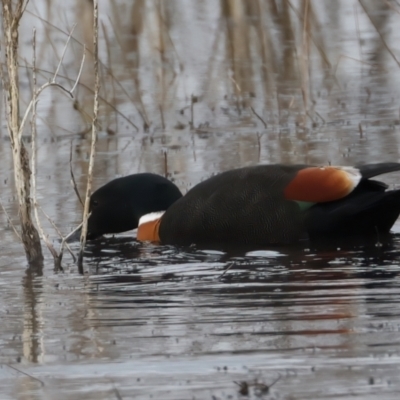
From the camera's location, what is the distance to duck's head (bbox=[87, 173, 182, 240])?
698 centimetres

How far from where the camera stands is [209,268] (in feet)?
18.5

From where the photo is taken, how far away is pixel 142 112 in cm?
1049

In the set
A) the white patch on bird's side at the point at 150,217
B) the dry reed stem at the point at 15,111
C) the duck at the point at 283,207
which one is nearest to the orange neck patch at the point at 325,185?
the duck at the point at 283,207

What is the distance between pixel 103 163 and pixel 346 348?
17.5 ft

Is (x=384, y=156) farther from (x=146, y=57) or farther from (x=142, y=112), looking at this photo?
(x=146, y=57)

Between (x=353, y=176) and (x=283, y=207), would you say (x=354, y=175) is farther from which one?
(x=283, y=207)

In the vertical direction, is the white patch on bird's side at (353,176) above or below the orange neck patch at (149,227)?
above

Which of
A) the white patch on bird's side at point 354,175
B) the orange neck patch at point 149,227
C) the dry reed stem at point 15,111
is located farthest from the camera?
the orange neck patch at point 149,227

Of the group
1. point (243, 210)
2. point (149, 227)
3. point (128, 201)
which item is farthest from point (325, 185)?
point (128, 201)

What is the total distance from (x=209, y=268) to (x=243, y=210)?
26.0 inches

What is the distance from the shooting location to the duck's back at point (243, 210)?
6.13 meters

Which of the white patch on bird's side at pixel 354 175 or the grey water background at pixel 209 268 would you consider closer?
the grey water background at pixel 209 268

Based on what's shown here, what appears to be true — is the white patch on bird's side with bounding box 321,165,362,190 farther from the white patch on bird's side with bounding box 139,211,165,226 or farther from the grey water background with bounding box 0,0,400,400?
the white patch on bird's side with bounding box 139,211,165,226

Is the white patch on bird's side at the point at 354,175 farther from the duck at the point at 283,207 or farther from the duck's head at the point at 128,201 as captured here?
the duck's head at the point at 128,201
